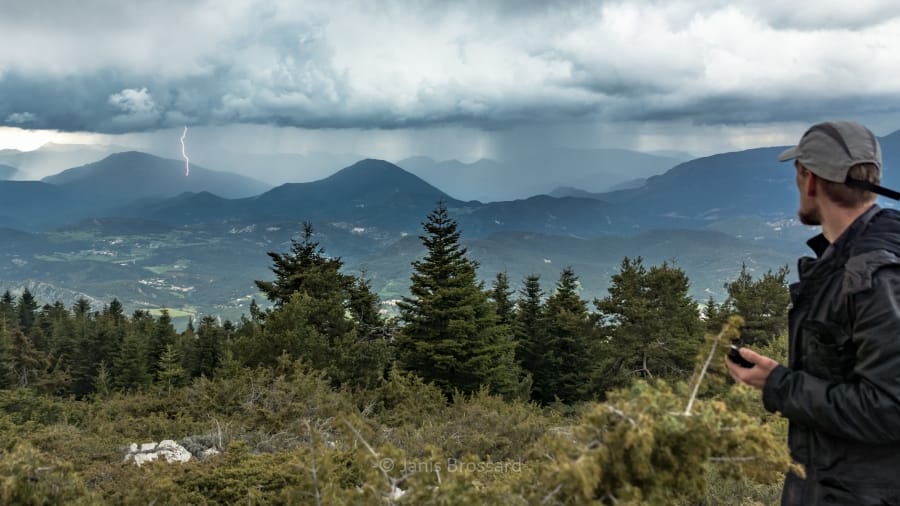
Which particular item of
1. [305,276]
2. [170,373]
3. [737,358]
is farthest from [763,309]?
[737,358]

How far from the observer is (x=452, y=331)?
27016mm

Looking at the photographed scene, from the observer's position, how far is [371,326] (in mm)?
33031

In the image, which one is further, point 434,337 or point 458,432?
point 434,337

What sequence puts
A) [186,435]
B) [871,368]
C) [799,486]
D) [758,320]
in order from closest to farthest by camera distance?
[871,368], [799,486], [186,435], [758,320]

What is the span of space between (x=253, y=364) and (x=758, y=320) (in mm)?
27132

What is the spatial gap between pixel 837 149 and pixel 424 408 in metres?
12.7

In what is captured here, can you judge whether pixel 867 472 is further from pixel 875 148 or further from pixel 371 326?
pixel 371 326

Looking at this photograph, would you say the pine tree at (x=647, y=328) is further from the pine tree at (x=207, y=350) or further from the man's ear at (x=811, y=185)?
the pine tree at (x=207, y=350)

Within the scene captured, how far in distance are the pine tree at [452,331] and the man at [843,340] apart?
23456 millimetres

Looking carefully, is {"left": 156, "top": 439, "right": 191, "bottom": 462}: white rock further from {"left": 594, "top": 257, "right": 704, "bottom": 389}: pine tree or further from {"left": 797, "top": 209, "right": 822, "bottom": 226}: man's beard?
{"left": 594, "top": 257, "right": 704, "bottom": 389}: pine tree

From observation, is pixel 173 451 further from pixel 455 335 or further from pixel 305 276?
pixel 305 276

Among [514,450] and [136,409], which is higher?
[514,450]

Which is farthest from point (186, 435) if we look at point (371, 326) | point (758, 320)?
point (758, 320)

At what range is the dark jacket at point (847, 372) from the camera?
2051 mm
